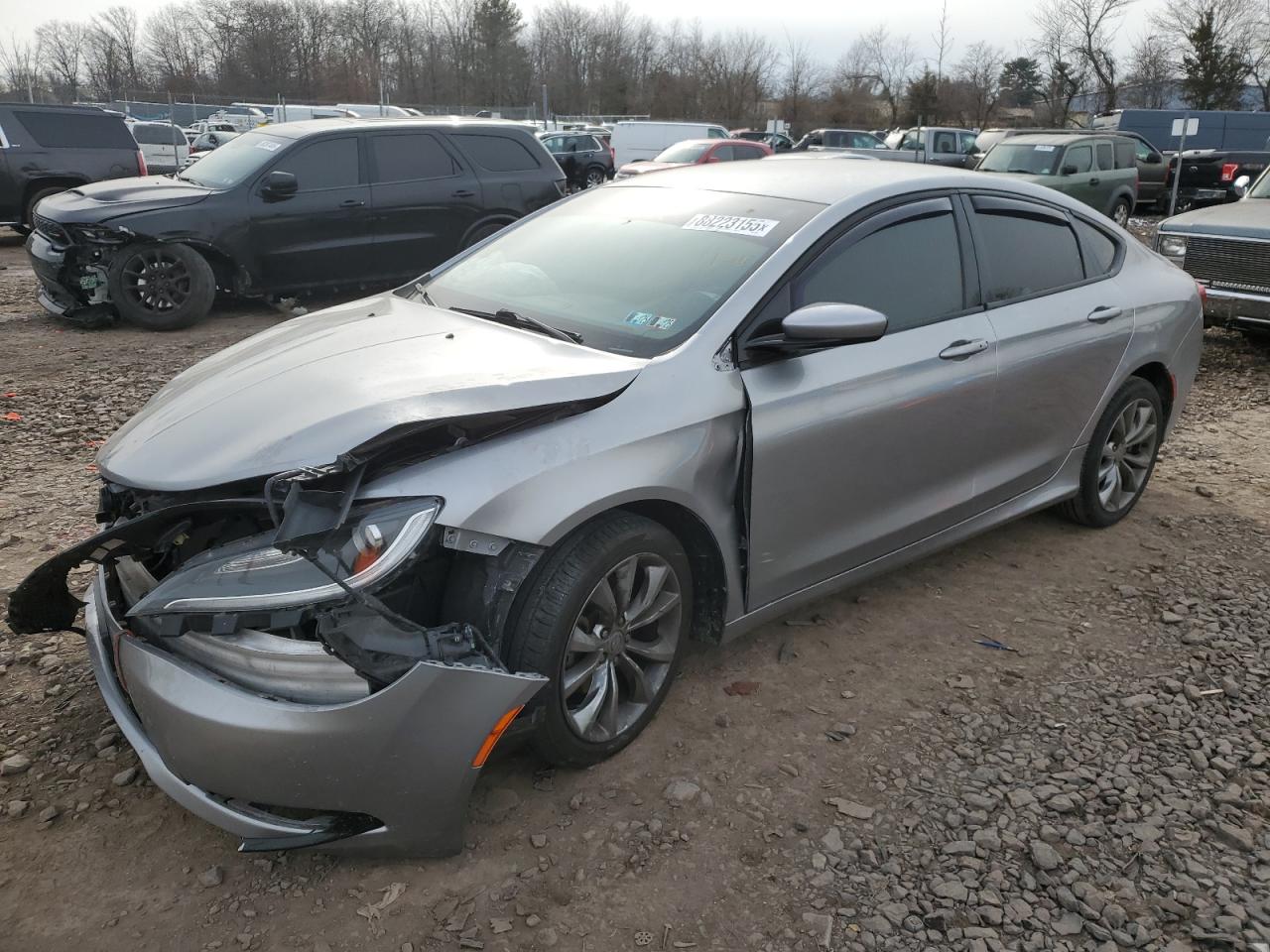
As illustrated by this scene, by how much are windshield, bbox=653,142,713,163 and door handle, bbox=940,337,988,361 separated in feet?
52.6

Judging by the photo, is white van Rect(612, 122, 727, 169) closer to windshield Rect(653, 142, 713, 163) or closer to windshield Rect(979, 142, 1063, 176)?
windshield Rect(653, 142, 713, 163)

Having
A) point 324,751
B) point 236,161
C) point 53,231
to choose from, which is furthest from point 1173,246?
point 53,231

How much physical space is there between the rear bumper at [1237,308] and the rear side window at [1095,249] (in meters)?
4.24

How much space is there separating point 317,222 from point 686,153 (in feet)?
38.9

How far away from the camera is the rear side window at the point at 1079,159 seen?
1587 centimetres

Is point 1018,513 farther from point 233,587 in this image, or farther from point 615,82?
point 615,82

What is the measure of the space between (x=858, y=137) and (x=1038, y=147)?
38.8 feet

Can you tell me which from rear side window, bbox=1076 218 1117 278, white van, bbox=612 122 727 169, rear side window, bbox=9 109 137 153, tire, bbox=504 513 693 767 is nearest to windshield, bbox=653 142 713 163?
white van, bbox=612 122 727 169

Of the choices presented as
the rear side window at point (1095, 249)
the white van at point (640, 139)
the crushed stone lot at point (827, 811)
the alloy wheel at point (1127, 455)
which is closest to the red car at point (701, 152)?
the white van at point (640, 139)

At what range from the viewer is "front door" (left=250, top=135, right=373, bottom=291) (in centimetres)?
852

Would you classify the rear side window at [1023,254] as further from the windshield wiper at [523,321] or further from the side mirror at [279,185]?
the side mirror at [279,185]

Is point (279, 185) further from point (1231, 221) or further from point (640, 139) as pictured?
point (640, 139)

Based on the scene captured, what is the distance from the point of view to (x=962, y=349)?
359cm

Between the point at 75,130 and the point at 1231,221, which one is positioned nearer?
the point at 1231,221
